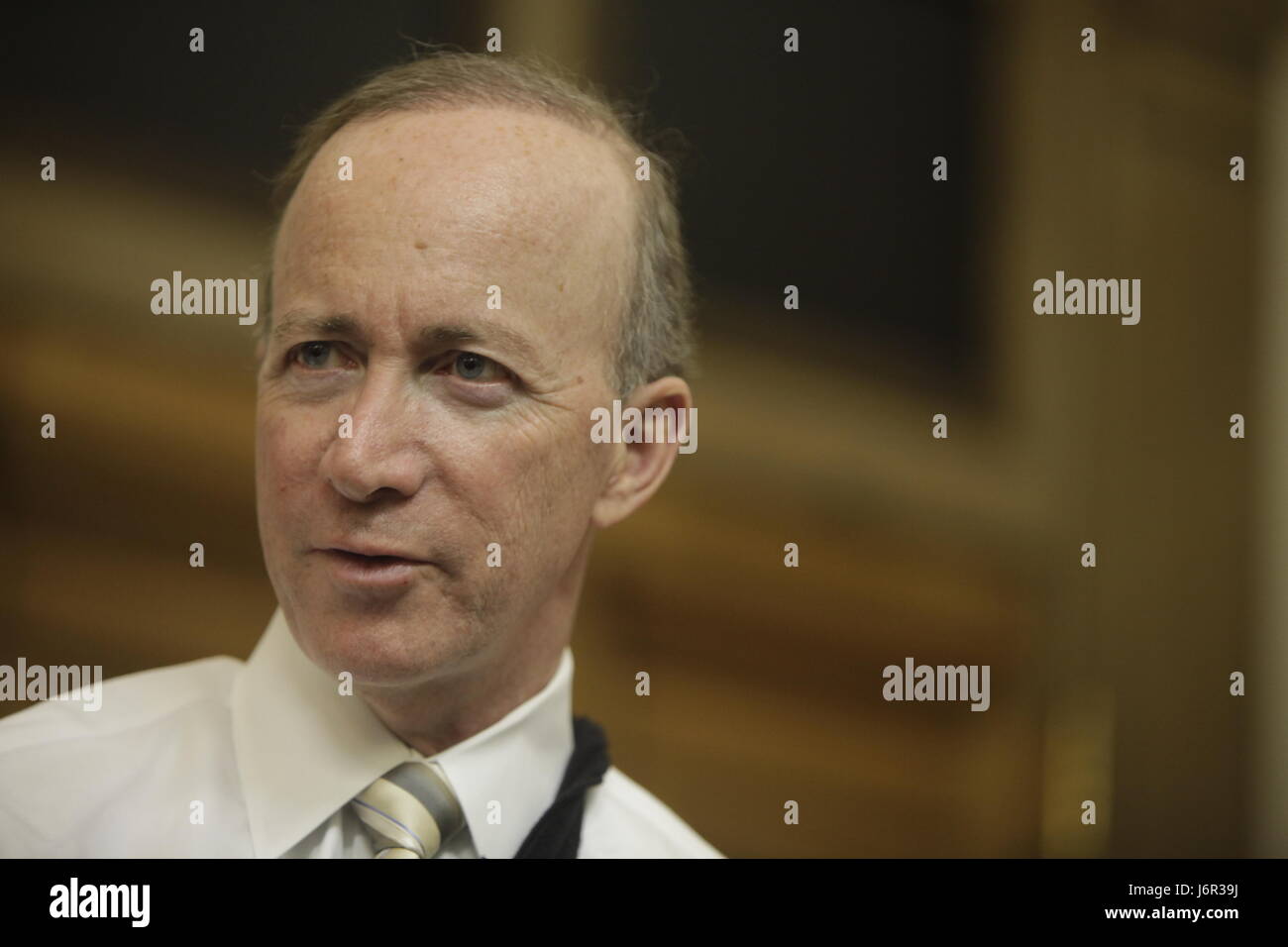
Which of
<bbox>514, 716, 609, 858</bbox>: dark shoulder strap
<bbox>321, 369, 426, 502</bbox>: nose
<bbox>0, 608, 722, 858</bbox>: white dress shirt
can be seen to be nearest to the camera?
<bbox>321, 369, 426, 502</bbox>: nose

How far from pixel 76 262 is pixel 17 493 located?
30 centimetres

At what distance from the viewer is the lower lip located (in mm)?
1240

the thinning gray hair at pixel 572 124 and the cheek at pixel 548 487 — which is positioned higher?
the thinning gray hair at pixel 572 124

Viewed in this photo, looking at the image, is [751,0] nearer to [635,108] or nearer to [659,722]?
[635,108]

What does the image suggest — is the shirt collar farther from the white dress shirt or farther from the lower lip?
the lower lip

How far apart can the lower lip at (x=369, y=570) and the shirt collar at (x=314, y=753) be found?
0.16 metres

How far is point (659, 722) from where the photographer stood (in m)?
1.69

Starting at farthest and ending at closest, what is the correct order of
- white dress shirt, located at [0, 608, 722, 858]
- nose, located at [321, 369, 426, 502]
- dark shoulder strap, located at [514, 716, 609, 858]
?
dark shoulder strap, located at [514, 716, 609, 858] < white dress shirt, located at [0, 608, 722, 858] < nose, located at [321, 369, 426, 502]

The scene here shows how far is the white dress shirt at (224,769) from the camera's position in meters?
1.31

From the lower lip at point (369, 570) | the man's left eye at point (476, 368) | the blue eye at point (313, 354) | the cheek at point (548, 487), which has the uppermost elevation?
the blue eye at point (313, 354)

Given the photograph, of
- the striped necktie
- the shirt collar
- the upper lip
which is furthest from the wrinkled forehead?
the striped necktie

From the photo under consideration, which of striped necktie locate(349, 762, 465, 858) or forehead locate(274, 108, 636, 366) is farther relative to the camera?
striped necktie locate(349, 762, 465, 858)

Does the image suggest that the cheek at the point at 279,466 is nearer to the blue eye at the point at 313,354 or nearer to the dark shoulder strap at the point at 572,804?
the blue eye at the point at 313,354

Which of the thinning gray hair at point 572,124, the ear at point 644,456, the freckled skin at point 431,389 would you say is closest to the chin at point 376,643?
the freckled skin at point 431,389
